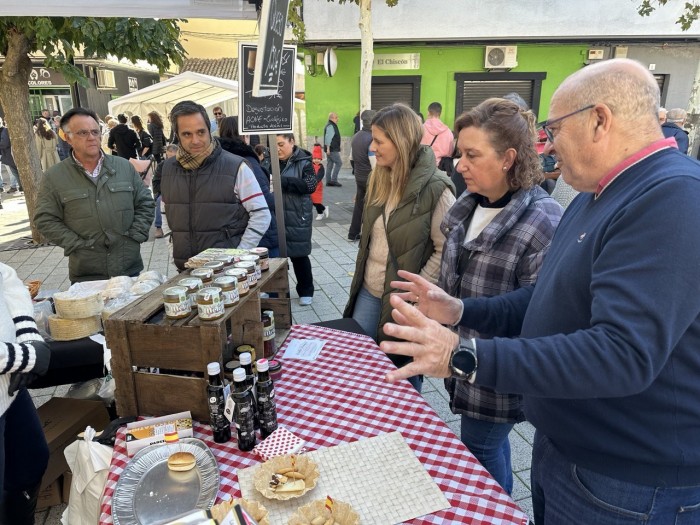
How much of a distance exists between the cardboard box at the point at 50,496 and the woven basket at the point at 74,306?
884 mm

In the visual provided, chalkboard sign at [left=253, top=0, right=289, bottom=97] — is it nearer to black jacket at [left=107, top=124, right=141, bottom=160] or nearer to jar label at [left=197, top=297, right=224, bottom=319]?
jar label at [left=197, top=297, right=224, bottom=319]

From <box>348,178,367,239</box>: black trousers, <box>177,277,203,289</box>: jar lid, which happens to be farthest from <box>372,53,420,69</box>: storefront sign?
<box>177,277,203,289</box>: jar lid

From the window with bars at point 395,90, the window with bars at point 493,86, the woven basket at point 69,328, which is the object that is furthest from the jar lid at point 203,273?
the window with bars at point 493,86

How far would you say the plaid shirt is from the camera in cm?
185

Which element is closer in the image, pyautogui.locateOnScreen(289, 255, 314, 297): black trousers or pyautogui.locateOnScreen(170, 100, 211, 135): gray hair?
pyautogui.locateOnScreen(170, 100, 211, 135): gray hair

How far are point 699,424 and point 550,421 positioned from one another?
33 cm

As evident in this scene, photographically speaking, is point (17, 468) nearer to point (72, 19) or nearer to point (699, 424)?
point (699, 424)

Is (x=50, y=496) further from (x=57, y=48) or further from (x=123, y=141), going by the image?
(x=123, y=141)

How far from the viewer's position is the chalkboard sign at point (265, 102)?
115 inches

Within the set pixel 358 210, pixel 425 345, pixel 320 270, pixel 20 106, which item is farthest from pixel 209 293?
pixel 20 106

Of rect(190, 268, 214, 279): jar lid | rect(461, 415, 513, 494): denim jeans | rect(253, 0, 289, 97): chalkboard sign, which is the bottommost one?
rect(461, 415, 513, 494): denim jeans

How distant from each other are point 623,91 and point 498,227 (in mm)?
838

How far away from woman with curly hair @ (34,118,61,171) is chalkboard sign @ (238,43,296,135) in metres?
11.3

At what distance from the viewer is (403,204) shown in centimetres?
258
